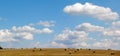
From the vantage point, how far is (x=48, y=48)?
8175 centimetres

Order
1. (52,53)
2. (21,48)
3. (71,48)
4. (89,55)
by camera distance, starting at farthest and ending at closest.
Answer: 1. (21,48)
2. (71,48)
3. (52,53)
4. (89,55)

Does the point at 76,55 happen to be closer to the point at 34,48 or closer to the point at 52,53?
the point at 52,53

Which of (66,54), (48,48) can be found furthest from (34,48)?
(66,54)

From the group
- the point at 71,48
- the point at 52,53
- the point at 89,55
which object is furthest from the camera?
the point at 71,48

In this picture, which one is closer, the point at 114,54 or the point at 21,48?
the point at 114,54

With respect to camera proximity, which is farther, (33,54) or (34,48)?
(34,48)

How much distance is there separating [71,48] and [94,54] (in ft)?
37.3

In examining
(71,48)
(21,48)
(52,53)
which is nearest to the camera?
(52,53)

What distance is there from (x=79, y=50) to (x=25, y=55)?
14.2m

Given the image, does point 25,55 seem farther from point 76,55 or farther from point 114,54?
point 114,54

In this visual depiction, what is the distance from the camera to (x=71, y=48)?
7900 cm

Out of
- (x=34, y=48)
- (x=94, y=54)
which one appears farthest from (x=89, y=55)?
(x=34, y=48)

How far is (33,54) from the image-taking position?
2781 inches

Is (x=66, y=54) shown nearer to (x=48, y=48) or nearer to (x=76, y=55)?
(x=76, y=55)
